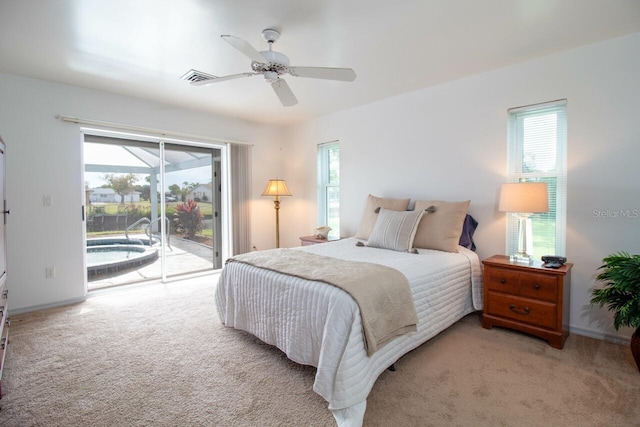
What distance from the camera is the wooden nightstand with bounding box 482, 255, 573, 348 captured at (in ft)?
7.49

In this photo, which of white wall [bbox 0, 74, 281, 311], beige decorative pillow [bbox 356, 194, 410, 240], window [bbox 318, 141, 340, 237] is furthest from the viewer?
window [bbox 318, 141, 340, 237]

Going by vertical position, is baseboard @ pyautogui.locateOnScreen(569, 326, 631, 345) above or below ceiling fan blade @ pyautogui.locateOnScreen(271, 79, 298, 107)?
below

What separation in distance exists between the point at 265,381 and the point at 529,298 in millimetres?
2115

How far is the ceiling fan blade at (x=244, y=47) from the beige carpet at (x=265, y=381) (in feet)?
6.73

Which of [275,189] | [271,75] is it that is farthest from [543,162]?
[275,189]

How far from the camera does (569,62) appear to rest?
2.58m

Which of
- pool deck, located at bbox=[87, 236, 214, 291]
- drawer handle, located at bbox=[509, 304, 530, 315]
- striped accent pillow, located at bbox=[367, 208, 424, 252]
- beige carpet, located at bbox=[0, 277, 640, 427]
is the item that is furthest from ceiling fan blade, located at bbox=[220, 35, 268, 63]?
pool deck, located at bbox=[87, 236, 214, 291]

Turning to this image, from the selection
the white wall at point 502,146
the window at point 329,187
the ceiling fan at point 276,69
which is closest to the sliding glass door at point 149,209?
the window at point 329,187

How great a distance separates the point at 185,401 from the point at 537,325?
2572 mm

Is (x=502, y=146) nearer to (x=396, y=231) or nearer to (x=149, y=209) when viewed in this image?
(x=396, y=231)

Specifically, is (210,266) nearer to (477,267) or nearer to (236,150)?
(236,150)

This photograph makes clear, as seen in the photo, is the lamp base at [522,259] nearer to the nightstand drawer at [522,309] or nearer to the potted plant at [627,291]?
the nightstand drawer at [522,309]

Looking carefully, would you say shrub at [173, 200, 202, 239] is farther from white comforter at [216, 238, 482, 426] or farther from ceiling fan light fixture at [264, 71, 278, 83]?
ceiling fan light fixture at [264, 71, 278, 83]

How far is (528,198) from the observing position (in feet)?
8.04
